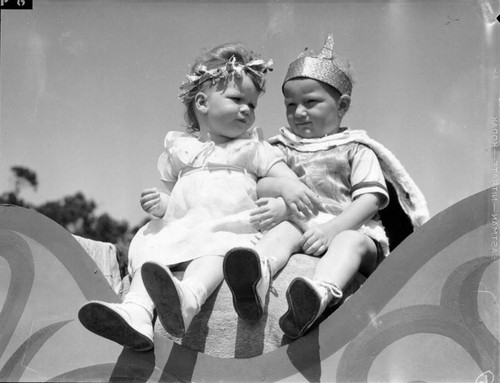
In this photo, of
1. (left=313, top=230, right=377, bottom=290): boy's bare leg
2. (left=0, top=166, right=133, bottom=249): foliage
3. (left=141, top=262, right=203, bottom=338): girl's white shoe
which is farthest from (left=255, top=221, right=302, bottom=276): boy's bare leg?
(left=0, top=166, right=133, bottom=249): foliage

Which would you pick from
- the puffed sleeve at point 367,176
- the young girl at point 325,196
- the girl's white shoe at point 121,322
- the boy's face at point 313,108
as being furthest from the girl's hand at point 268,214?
the girl's white shoe at point 121,322

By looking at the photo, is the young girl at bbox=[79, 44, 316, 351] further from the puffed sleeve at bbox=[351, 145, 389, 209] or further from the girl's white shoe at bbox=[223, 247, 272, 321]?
the puffed sleeve at bbox=[351, 145, 389, 209]

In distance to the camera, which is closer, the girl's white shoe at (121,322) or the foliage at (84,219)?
the girl's white shoe at (121,322)

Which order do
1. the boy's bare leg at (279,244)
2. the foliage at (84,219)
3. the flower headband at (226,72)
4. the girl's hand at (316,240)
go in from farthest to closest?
the foliage at (84,219), the flower headband at (226,72), the girl's hand at (316,240), the boy's bare leg at (279,244)

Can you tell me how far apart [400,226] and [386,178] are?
21 centimetres

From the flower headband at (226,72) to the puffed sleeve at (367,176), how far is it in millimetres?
484

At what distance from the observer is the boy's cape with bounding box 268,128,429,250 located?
3678 mm

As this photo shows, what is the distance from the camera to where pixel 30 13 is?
12.8 ft

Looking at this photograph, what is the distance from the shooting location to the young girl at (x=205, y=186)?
304cm

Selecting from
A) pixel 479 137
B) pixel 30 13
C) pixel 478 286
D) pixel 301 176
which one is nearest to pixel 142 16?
pixel 30 13

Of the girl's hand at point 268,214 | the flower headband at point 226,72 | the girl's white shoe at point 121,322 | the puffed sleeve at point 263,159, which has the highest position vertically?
the flower headband at point 226,72

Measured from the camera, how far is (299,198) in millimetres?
3398

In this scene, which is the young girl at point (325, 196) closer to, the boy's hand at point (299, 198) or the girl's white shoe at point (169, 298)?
the boy's hand at point (299, 198)

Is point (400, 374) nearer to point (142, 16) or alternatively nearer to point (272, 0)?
point (272, 0)
